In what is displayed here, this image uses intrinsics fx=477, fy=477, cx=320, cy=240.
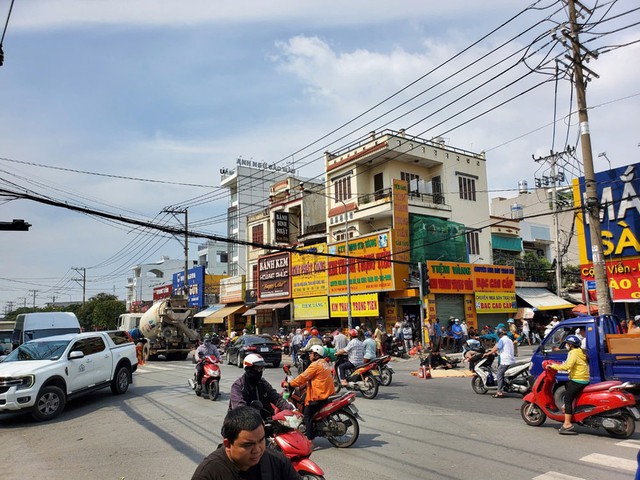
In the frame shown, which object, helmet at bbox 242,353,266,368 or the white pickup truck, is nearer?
helmet at bbox 242,353,266,368

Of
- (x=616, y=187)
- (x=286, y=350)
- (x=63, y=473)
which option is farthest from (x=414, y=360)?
(x=63, y=473)

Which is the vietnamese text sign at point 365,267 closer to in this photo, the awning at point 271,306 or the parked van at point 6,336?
the awning at point 271,306

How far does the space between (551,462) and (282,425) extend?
12.1ft

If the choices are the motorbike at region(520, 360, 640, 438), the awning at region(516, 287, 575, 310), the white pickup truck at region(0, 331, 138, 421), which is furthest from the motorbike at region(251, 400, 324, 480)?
the awning at region(516, 287, 575, 310)

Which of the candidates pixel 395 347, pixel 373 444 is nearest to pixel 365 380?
pixel 373 444

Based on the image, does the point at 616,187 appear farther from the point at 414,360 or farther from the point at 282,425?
the point at 282,425

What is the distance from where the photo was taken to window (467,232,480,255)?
108 ft

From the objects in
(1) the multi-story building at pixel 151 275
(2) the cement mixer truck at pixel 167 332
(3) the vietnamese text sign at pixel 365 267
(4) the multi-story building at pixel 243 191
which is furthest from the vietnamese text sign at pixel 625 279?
(1) the multi-story building at pixel 151 275

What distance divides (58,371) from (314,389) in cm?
633

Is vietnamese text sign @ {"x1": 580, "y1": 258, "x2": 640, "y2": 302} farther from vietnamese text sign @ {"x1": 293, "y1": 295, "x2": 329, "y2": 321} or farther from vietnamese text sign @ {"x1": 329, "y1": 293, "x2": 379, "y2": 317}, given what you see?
vietnamese text sign @ {"x1": 293, "y1": 295, "x2": 329, "y2": 321}

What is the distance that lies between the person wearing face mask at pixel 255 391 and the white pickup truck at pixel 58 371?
6.05m

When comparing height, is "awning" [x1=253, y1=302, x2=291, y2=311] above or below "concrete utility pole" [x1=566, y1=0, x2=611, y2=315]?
below

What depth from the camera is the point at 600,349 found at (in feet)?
31.1

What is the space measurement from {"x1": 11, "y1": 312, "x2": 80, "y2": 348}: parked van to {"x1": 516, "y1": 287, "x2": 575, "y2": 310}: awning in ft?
89.5
